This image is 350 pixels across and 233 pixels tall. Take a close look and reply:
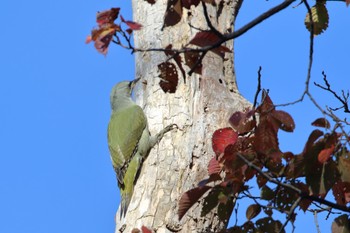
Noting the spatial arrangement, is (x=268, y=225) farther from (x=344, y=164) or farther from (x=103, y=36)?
(x=103, y=36)

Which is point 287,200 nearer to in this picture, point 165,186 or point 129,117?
point 165,186

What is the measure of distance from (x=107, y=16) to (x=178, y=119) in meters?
2.13

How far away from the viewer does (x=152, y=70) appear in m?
5.88

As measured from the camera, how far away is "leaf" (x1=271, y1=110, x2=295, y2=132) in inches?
152

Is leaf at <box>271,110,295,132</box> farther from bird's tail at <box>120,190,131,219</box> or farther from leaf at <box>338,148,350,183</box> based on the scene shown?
bird's tail at <box>120,190,131,219</box>

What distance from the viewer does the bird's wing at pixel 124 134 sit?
6.34 m

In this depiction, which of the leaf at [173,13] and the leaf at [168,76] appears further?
the leaf at [168,76]

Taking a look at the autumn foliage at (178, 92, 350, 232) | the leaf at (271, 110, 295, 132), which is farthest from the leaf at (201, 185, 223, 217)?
the leaf at (271, 110, 295, 132)

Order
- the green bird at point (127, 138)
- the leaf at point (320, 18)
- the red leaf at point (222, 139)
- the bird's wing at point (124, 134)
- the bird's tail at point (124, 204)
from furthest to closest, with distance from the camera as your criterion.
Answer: the bird's wing at point (124, 134), the green bird at point (127, 138), the bird's tail at point (124, 204), the red leaf at point (222, 139), the leaf at point (320, 18)

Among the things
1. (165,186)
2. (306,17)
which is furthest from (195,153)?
(306,17)

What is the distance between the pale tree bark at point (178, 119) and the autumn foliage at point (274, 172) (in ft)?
3.58

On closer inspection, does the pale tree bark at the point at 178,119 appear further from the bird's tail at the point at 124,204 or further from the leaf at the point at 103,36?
the leaf at the point at 103,36

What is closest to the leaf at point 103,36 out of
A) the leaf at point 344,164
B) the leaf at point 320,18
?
the leaf at point 344,164

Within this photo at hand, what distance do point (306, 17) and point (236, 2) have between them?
1.93 metres
